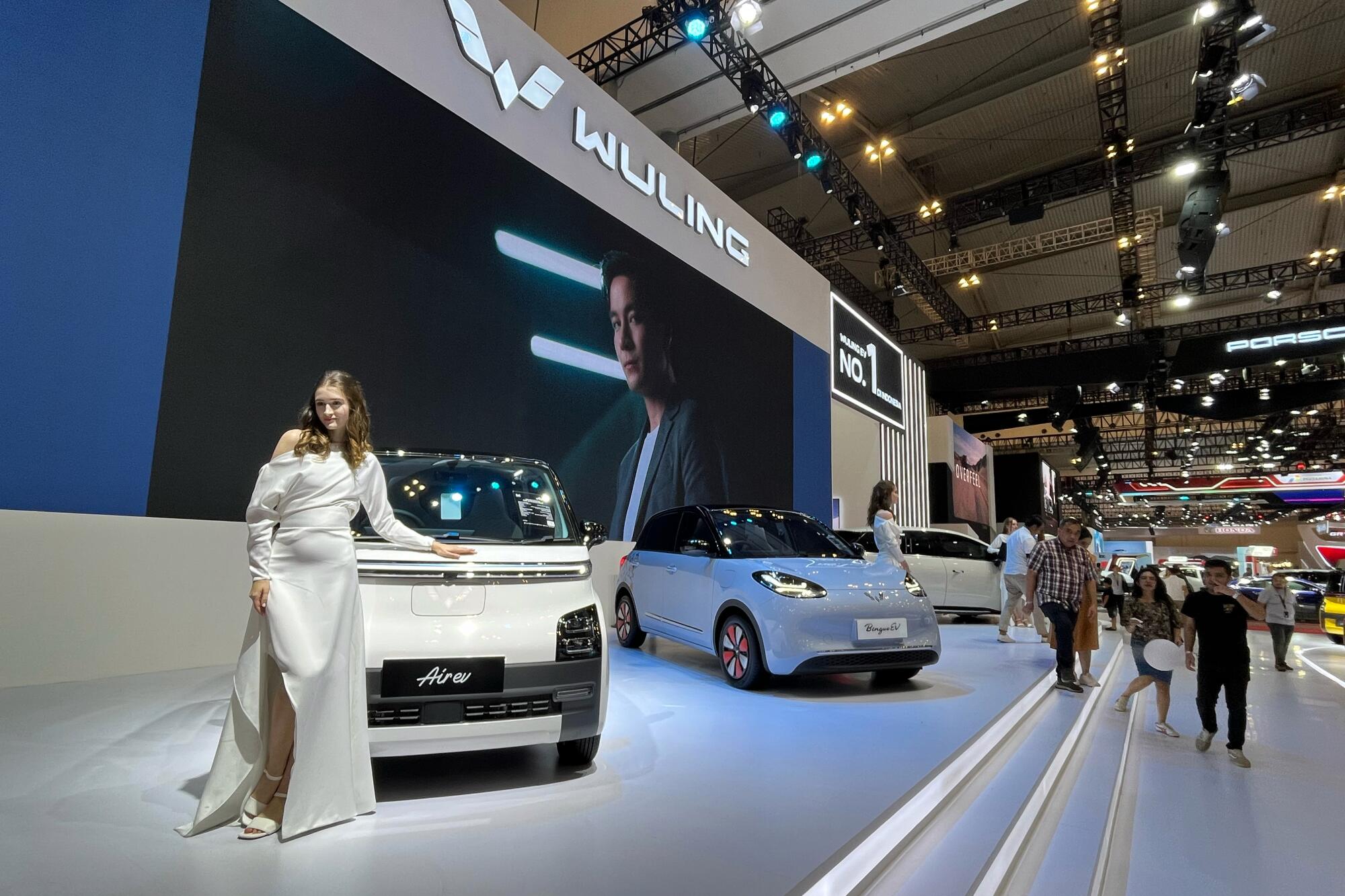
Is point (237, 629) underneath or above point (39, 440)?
underneath

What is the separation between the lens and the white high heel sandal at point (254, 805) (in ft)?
6.59

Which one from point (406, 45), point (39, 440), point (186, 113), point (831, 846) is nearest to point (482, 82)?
point (406, 45)

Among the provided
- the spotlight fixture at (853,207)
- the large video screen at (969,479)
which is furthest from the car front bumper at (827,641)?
the large video screen at (969,479)

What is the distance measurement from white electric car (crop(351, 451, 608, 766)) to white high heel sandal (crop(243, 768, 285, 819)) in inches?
10.7

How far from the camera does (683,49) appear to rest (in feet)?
29.8

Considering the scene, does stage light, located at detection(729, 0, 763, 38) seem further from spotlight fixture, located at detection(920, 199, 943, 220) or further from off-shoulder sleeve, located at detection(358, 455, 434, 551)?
off-shoulder sleeve, located at detection(358, 455, 434, 551)

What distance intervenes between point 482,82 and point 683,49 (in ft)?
12.3

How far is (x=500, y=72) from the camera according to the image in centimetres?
655

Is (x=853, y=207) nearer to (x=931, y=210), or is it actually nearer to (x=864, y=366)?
(x=931, y=210)

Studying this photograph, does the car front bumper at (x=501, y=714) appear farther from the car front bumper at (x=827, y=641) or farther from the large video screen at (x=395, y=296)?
the car front bumper at (x=827, y=641)

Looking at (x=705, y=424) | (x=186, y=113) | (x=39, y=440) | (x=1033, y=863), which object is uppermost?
(x=186, y=113)

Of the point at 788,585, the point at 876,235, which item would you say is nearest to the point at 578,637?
the point at 788,585

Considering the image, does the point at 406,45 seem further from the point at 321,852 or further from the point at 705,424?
the point at 321,852

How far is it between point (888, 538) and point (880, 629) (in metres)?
1.93
